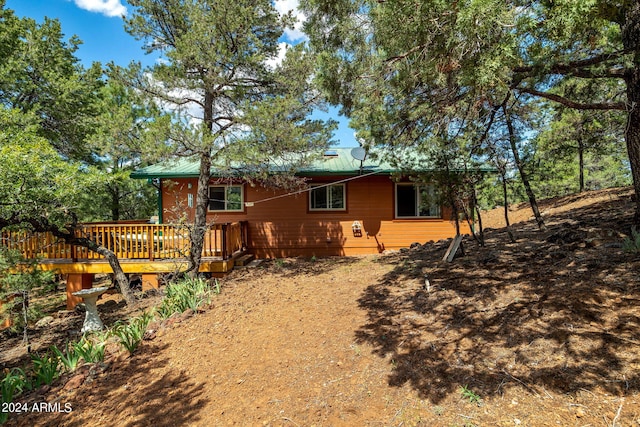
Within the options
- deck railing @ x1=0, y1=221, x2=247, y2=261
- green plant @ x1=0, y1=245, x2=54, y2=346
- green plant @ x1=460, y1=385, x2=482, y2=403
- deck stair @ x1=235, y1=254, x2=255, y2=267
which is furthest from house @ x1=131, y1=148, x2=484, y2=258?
green plant @ x1=460, y1=385, x2=482, y2=403

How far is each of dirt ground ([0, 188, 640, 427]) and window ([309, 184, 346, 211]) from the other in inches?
205

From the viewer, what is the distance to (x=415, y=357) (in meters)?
3.35

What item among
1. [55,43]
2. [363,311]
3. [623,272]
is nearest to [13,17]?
[55,43]

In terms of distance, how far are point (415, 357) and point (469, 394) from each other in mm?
713

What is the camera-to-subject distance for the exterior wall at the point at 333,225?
10453 mm

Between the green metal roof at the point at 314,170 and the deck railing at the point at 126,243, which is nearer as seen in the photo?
the deck railing at the point at 126,243

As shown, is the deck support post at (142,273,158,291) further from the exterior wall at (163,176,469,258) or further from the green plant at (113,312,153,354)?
the green plant at (113,312,153,354)

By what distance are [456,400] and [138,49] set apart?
9175 millimetres

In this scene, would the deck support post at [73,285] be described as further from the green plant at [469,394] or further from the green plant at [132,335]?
the green plant at [469,394]

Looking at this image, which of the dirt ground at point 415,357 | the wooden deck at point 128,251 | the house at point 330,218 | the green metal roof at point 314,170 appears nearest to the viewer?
the dirt ground at point 415,357

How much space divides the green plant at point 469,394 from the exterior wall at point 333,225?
7.70 meters

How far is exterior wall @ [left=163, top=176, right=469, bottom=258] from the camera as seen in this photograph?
10453 mm

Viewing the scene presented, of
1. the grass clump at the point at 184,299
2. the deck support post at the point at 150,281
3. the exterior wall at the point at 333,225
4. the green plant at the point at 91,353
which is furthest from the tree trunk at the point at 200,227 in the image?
the green plant at the point at 91,353

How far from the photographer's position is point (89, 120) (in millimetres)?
12305
